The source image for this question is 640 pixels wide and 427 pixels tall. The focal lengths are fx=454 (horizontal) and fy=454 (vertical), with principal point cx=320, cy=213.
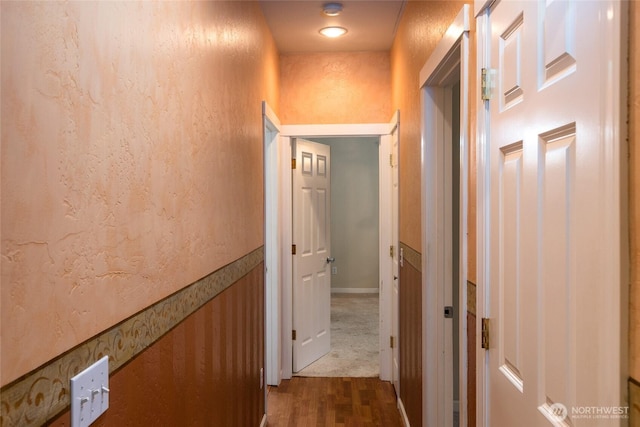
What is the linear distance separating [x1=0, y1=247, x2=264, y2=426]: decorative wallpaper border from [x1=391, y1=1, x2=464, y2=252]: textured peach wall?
1403 millimetres

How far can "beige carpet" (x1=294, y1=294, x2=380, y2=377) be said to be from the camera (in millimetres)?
3996

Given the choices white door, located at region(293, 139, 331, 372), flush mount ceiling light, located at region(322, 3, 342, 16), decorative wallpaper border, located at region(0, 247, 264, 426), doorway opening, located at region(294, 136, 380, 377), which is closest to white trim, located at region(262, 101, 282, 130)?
white door, located at region(293, 139, 331, 372)

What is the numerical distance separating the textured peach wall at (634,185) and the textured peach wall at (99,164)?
0.96m

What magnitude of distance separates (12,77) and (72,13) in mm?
225

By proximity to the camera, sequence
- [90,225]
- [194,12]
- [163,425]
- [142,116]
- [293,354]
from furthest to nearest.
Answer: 1. [293,354]
2. [194,12]
3. [163,425]
4. [142,116]
5. [90,225]

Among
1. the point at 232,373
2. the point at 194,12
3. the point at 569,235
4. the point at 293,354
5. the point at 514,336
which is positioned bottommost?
the point at 293,354

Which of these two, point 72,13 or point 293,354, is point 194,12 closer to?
point 72,13

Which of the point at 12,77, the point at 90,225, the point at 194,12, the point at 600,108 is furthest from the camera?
the point at 194,12

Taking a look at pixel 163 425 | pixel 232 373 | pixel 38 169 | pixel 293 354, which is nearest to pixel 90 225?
pixel 38 169

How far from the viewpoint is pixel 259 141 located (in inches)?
111

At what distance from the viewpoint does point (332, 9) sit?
2814mm

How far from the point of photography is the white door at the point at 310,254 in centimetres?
388

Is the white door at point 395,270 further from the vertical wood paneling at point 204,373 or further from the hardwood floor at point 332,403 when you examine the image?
the vertical wood paneling at point 204,373

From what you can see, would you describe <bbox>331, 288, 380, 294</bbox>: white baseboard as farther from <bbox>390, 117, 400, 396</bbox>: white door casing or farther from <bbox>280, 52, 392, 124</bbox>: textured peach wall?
<bbox>280, 52, 392, 124</bbox>: textured peach wall
